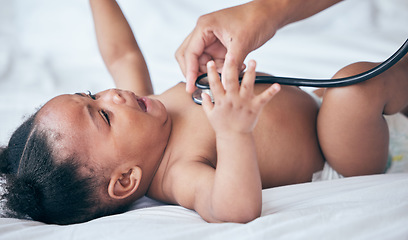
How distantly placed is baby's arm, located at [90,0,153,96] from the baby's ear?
47 centimetres

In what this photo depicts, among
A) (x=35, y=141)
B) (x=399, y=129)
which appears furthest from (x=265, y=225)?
(x=399, y=129)

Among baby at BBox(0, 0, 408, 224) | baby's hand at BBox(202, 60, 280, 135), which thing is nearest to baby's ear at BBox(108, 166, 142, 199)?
baby at BBox(0, 0, 408, 224)

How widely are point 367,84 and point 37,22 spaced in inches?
64.2

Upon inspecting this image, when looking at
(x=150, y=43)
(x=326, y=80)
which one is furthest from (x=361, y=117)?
(x=150, y=43)

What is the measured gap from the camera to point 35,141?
102 cm

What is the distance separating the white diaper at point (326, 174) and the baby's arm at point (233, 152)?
1.31ft

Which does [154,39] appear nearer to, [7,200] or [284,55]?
[284,55]

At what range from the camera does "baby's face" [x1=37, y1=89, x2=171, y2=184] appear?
1002mm

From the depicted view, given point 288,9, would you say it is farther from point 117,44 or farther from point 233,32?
point 117,44

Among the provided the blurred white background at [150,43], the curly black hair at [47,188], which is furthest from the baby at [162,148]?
the blurred white background at [150,43]

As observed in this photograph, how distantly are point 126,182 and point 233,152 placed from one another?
366 mm

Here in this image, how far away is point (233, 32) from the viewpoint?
972 millimetres

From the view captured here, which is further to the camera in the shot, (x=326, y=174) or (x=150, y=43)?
(x=150, y=43)

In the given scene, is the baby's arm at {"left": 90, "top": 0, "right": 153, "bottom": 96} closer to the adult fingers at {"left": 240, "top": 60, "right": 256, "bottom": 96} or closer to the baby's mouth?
the baby's mouth
